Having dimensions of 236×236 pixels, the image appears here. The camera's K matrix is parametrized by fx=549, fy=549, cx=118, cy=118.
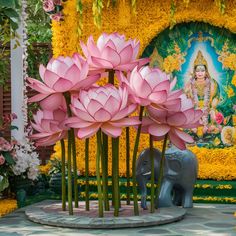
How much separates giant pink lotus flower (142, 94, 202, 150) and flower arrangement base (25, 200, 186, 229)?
693 millimetres

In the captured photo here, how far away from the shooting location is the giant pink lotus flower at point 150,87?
4.77 meters

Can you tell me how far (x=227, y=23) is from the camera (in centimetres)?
734

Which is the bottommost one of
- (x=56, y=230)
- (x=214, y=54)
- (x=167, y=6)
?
(x=56, y=230)

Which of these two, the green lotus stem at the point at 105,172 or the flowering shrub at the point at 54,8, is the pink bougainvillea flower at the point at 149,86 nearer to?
the green lotus stem at the point at 105,172

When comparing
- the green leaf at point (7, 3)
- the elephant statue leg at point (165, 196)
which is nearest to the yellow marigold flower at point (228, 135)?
the elephant statue leg at point (165, 196)

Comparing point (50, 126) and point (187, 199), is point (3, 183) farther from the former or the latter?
point (187, 199)

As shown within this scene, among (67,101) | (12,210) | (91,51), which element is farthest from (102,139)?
(12,210)

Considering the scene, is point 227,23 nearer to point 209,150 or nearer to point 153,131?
point 209,150

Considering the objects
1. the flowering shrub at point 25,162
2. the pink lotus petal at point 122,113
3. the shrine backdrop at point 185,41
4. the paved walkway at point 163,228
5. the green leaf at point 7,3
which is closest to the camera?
the paved walkway at point 163,228

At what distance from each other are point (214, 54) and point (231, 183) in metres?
1.82

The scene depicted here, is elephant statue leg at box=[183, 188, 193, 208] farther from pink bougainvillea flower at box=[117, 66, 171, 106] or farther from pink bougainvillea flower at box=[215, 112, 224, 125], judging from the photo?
pink bougainvillea flower at box=[215, 112, 224, 125]

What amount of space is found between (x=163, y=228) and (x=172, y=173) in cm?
112

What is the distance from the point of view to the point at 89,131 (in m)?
4.73

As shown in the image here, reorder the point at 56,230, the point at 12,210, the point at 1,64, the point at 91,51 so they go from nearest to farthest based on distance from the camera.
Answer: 1. the point at 56,230
2. the point at 91,51
3. the point at 12,210
4. the point at 1,64
